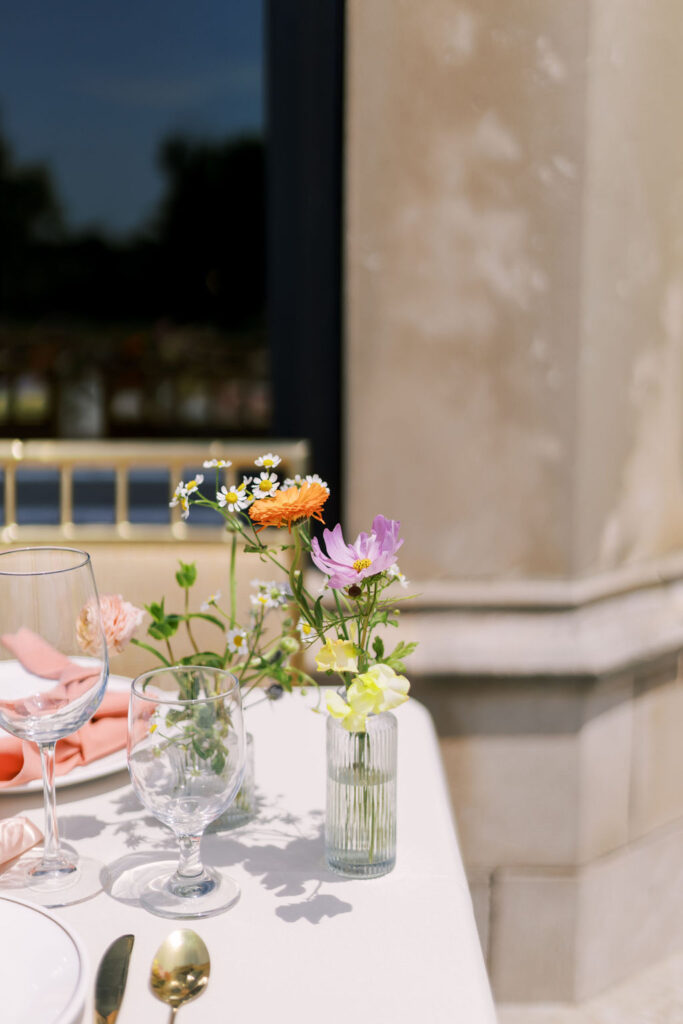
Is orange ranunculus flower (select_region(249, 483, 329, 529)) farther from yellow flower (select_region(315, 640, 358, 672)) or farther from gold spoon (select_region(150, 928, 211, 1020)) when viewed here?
gold spoon (select_region(150, 928, 211, 1020))

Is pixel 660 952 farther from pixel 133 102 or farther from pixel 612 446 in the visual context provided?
pixel 133 102

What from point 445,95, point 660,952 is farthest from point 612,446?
point 660,952

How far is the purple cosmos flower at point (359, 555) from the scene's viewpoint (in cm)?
68

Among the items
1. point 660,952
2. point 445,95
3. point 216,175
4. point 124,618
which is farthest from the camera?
point 216,175

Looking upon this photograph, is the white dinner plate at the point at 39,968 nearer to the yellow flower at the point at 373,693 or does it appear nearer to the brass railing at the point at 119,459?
the yellow flower at the point at 373,693

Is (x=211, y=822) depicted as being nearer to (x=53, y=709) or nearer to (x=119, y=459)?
(x=53, y=709)

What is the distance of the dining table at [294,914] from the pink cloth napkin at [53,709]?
2cm

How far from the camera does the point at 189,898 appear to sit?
0.71 m

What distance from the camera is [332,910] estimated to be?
70 centimetres

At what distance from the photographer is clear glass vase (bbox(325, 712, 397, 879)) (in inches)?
29.1

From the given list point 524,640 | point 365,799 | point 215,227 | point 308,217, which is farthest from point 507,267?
point 215,227

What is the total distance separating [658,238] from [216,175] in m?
2.50

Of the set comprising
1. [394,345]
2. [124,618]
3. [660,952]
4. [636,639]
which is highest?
[394,345]

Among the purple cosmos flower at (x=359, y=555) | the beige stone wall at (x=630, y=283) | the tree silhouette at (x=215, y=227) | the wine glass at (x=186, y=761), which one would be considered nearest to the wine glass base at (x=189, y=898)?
the wine glass at (x=186, y=761)
